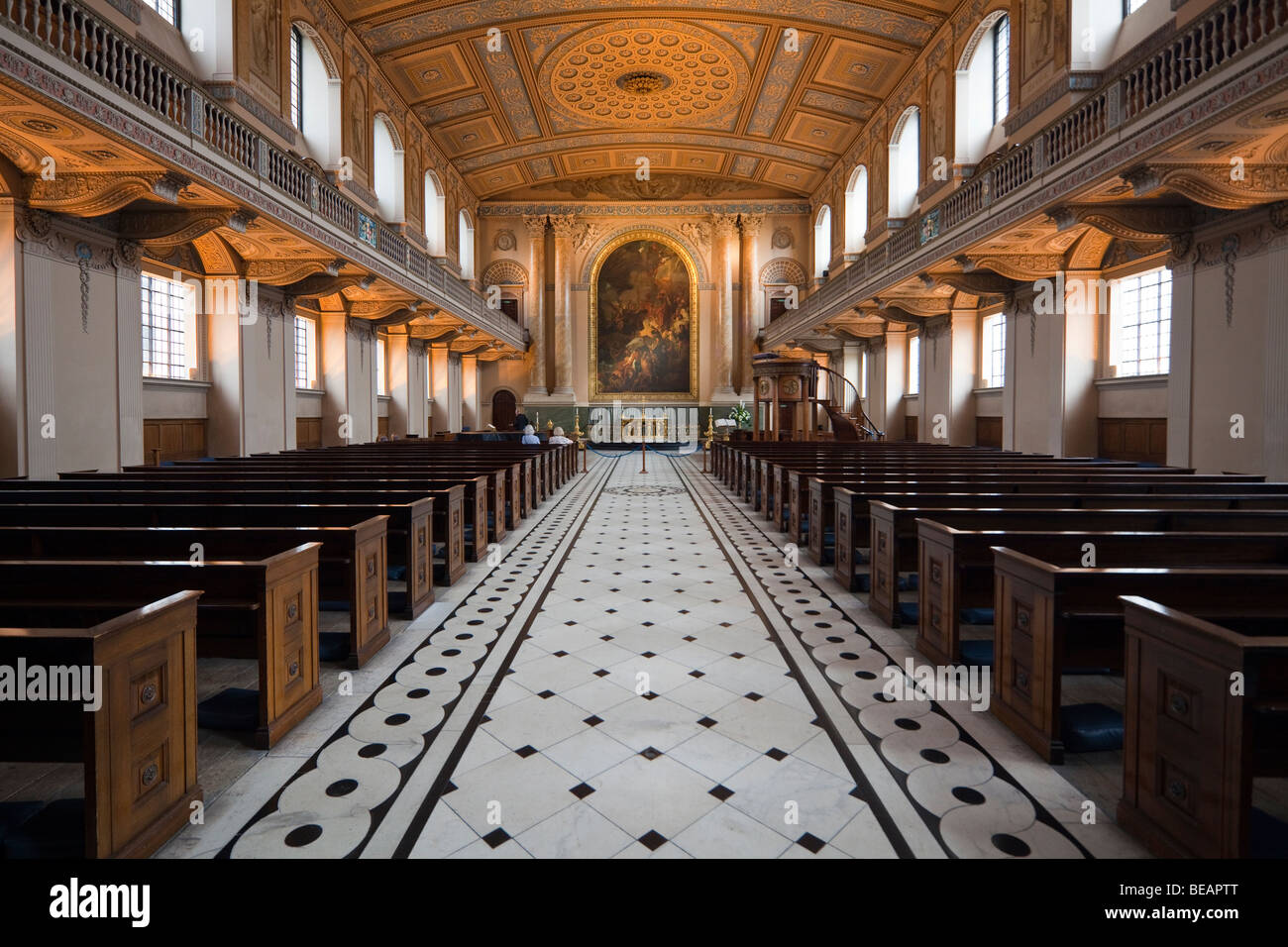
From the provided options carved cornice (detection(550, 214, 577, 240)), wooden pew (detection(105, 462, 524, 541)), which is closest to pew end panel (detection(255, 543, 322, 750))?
wooden pew (detection(105, 462, 524, 541))

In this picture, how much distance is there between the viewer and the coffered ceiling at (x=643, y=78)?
16.0 metres

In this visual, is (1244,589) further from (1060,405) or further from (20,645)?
(1060,405)

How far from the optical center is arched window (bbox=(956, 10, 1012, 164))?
45.3ft

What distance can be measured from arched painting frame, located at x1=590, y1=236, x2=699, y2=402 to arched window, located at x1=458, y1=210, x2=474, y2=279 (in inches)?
186

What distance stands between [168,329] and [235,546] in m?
10.0

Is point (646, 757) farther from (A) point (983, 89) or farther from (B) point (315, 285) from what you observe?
(A) point (983, 89)

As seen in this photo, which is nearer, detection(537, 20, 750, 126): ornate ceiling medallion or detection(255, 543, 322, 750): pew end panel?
detection(255, 543, 322, 750): pew end panel

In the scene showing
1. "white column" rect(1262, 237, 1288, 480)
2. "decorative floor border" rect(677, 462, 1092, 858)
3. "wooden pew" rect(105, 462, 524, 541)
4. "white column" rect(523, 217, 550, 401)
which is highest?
"white column" rect(523, 217, 550, 401)

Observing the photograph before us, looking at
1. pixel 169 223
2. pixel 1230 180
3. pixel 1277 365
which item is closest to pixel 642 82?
pixel 169 223

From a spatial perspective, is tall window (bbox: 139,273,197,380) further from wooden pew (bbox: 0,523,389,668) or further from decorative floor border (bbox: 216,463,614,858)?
decorative floor border (bbox: 216,463,614,858)

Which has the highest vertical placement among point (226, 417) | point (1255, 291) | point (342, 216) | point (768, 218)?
point (768, 218)

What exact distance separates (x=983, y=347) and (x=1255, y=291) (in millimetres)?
7648
